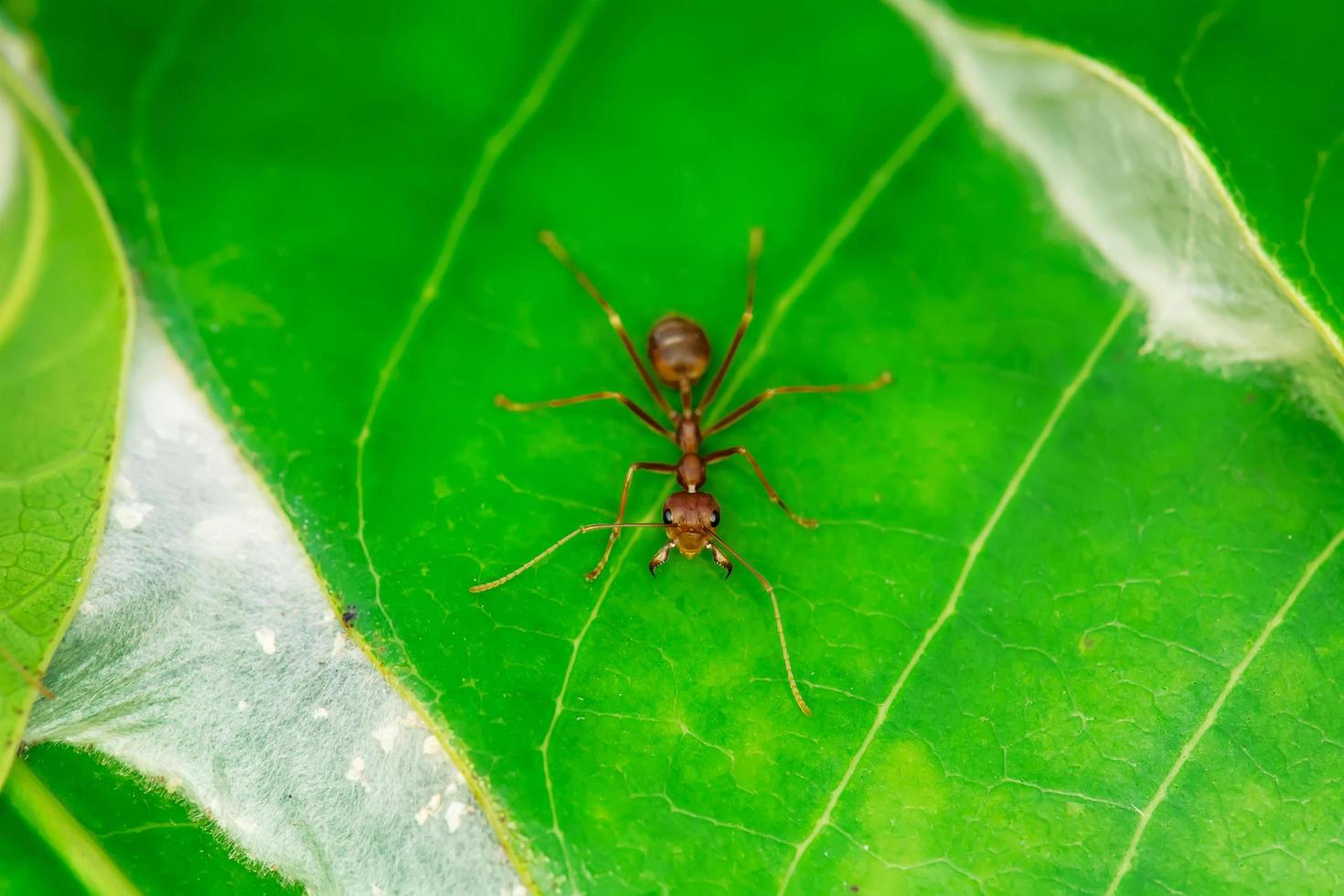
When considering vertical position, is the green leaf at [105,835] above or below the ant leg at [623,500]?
below

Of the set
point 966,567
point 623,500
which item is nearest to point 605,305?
point 623,500

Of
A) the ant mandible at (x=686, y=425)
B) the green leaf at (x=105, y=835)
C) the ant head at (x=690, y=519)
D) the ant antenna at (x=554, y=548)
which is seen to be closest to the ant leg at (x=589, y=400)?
the ant mandible at (x=686, y=425)

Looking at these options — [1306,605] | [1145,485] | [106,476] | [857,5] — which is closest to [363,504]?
[106,476]

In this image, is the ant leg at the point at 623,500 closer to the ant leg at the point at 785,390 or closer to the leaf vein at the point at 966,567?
the ant leg at the point at 785,390

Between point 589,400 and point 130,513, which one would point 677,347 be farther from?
point 130,513

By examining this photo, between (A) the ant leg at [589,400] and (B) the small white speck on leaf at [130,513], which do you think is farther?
(A) the ant leg at [589,400]
